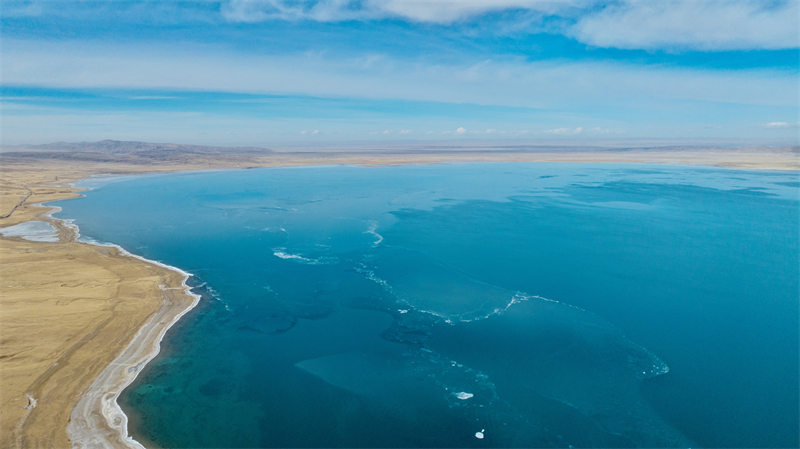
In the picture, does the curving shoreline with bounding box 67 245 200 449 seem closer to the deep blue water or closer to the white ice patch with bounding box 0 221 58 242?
the deep blue water

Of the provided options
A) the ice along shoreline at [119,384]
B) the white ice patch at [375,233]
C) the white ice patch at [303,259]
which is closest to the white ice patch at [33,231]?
the ice along shoreline at [119,384]

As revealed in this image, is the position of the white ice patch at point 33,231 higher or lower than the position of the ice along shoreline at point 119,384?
higher

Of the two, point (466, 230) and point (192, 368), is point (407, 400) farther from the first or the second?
point (466, 230)

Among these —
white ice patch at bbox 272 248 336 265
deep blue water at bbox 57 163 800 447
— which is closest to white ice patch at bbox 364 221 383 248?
deep blue water at bbox 57 163 800 447

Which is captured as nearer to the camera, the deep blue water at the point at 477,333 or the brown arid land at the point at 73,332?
the brown arid land at the point at 73,332

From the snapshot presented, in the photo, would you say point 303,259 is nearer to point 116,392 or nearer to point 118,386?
point 118,386

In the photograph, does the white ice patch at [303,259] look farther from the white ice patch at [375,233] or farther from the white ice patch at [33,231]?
the white ice patch at [33,231]

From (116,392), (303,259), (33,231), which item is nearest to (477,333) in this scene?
(116,392)

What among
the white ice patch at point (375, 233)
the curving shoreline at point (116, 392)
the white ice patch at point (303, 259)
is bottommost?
the curving shoreline at point (116, 392)
